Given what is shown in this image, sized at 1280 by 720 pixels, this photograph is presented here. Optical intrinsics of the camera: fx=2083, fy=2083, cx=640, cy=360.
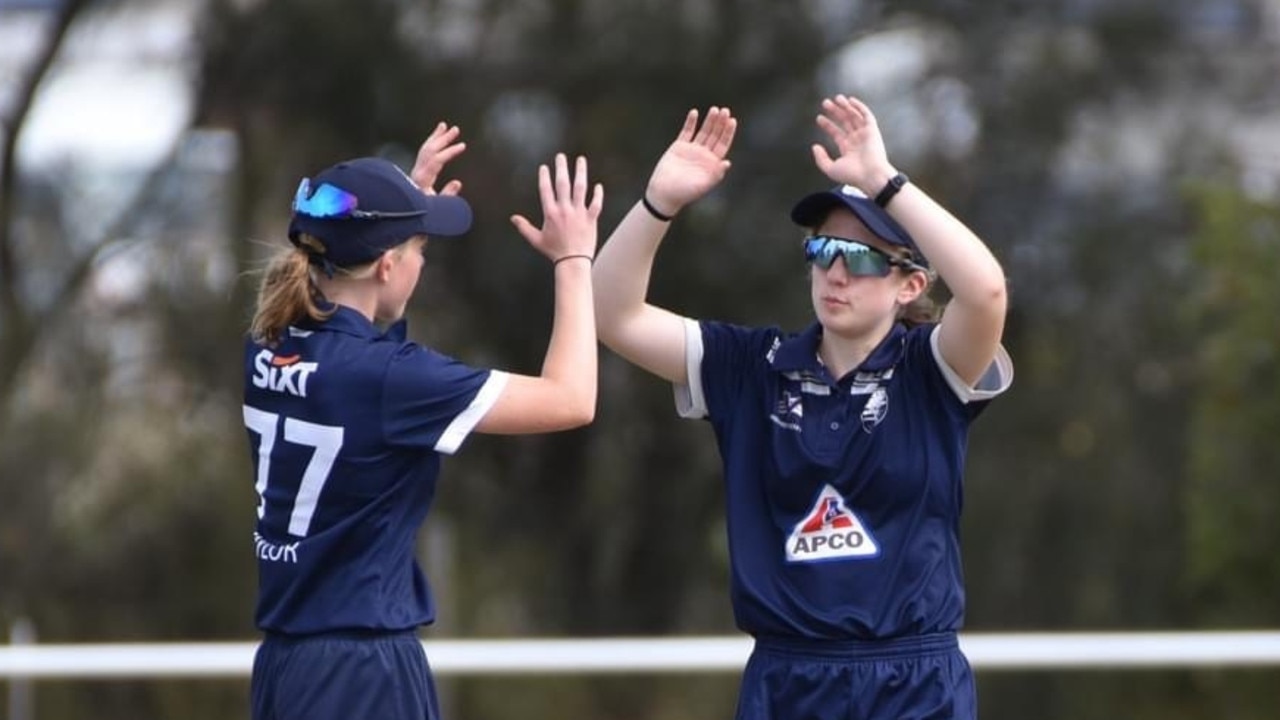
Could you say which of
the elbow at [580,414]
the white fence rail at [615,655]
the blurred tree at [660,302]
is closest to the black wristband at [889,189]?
the elbow at [580,414]

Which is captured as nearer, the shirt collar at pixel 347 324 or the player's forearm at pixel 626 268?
the shirt collar at pixel 347 324

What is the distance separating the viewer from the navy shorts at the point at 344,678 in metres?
3.62

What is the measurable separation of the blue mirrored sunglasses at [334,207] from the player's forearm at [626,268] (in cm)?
42

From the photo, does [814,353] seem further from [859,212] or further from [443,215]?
[443,215]

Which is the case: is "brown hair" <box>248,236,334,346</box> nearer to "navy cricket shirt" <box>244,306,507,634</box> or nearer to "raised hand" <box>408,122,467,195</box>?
"navy cricket shirt" <box>244,306,507,634</box>

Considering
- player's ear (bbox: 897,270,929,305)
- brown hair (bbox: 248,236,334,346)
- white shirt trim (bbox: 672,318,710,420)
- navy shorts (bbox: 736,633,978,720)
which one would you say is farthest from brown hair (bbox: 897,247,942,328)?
brown hair (bbox: 248,236,334,346)

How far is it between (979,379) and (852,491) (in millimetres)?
314

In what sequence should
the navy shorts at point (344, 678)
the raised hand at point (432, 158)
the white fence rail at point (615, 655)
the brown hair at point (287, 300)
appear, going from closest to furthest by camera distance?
the navy shorts at point (344, 678) < the brown hair at point (287, 300) < the raised hand at point (432, 158) < the white fence rail at point (615, 655)

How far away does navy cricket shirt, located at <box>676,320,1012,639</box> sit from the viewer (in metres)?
3.73

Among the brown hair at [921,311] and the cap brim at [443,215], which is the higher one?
the cap brim at [443,215]

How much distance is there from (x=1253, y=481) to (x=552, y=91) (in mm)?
3975

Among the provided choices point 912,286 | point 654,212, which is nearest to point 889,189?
point 912,286

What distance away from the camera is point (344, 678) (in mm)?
3621

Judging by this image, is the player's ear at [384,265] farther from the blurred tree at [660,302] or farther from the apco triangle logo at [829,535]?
the blurred tree at [660,302]
